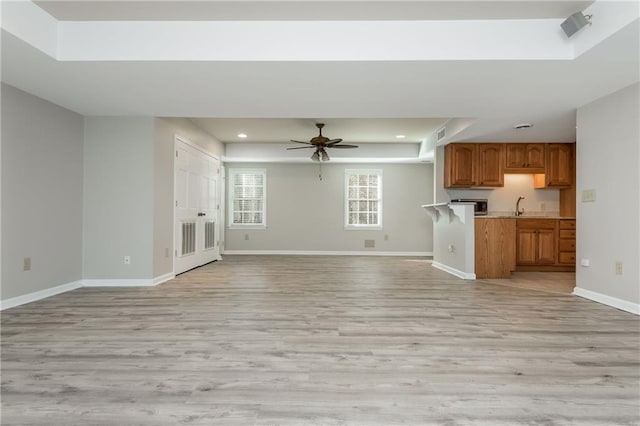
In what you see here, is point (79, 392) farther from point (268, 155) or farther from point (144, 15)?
point (268, 155)

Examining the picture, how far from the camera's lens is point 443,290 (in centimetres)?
436

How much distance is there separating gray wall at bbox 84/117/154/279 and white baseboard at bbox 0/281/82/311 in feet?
0.83

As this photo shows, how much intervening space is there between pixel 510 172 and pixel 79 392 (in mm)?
6836

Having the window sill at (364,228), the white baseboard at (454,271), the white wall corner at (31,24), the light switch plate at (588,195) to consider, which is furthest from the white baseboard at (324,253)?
the white wall corner at (31,24)

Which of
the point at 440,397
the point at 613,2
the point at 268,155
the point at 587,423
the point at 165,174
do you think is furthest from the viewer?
the point at 268,155

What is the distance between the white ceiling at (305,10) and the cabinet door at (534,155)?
4028 mm

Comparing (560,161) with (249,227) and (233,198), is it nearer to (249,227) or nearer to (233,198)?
(249,227)

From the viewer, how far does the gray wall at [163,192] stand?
470 centimetres

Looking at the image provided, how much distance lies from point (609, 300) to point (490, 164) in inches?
128

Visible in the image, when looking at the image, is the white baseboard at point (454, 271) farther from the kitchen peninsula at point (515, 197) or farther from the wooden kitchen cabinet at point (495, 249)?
the wooden kitchen cabinet at point (495, 249)

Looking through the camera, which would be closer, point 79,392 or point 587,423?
point 587,423

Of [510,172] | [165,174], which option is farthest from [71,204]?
[510,172]

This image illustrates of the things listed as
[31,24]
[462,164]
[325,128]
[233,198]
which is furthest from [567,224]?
[31,24]

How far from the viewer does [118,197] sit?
4594 millimetres
